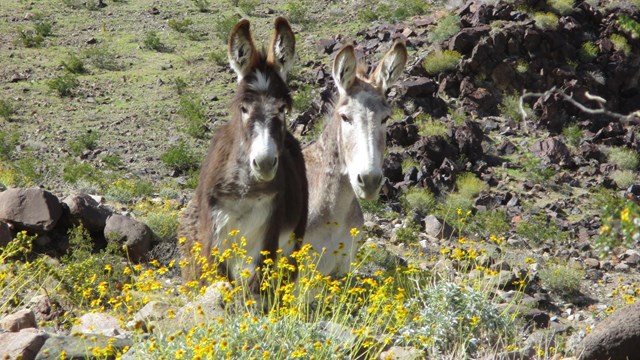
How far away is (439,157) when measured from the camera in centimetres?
1984

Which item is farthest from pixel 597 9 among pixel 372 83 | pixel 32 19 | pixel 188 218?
pixel 188 218

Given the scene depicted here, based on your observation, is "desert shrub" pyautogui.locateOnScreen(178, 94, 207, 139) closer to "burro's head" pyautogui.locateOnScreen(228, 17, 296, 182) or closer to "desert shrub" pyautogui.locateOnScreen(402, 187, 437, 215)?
"desert shrub" pyautogui.locateOnScreen(402, 187, 437, 215)

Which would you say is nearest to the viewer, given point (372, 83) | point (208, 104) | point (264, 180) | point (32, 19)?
point (264, 180)

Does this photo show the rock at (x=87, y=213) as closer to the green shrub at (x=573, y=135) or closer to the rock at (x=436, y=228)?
the rock at (x=436, y=228)

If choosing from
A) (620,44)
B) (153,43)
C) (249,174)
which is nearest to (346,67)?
(249,174)

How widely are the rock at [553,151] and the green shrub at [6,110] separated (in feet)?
42.9

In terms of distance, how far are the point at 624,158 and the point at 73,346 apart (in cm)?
1752

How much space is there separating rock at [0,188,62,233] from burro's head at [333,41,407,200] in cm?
405

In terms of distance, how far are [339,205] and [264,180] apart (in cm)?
184

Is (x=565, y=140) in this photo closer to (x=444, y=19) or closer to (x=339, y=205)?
(x=444, y=19)

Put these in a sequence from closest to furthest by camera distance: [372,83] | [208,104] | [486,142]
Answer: [372,83]
[486,142]
[208,104]


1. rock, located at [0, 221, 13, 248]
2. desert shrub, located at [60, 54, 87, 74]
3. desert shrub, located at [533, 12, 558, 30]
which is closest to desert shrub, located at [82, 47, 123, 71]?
desert shrub, located at [60, 54, 87, 74]

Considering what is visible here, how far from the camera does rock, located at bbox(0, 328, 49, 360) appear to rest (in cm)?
584

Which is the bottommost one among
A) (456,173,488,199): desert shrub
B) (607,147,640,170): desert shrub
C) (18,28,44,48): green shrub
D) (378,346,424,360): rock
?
(607,147,640,170): desert shrub
